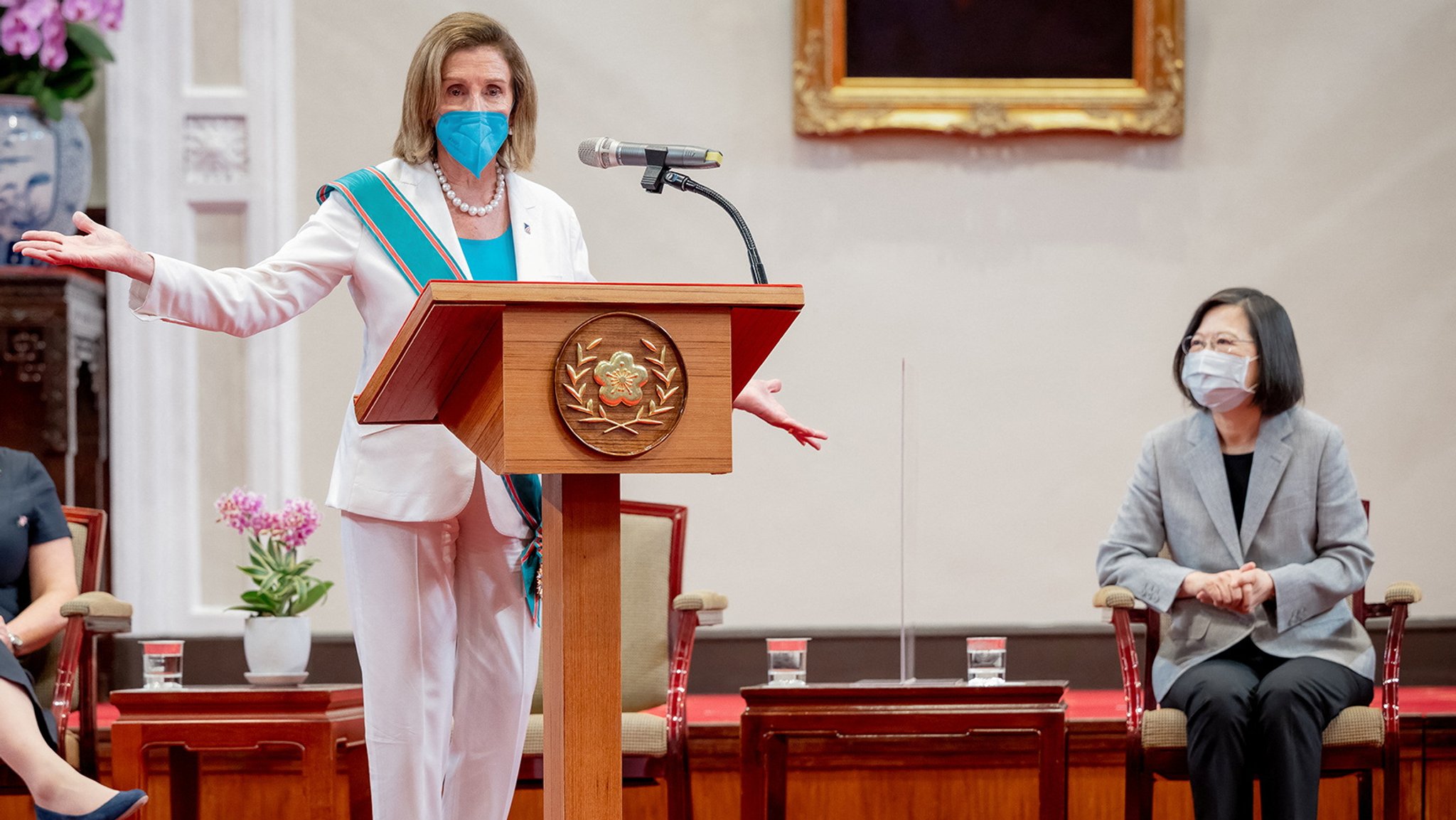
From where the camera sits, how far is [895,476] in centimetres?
395

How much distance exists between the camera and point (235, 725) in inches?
110

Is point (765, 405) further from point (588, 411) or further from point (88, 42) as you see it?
point (88, 42)

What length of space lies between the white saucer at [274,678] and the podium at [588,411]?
1.77m

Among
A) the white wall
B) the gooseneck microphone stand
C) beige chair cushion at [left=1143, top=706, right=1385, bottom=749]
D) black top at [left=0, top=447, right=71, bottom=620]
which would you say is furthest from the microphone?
the white wall

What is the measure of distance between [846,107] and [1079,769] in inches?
71.7

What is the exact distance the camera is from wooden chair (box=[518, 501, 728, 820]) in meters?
2.78

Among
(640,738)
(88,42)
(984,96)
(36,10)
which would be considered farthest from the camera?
(984,96)

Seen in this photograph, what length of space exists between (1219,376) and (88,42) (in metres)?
2.88

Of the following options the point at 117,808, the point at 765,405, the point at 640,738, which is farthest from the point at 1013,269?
the point at 117,808

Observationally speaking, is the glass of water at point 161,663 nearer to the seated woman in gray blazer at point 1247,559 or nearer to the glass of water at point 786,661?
the glass of water at point 786,661

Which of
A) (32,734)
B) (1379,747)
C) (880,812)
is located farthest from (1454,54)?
(32,734)

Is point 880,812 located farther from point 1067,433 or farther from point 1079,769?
point 1067,433

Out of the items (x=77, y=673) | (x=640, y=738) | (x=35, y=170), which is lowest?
(x=640, y=738)

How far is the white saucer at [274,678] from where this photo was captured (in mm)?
2998
